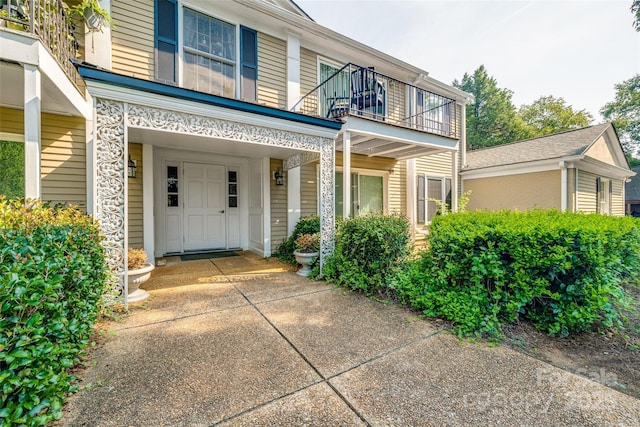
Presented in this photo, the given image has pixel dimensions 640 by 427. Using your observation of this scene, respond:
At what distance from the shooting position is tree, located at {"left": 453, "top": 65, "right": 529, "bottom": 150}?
2414cm

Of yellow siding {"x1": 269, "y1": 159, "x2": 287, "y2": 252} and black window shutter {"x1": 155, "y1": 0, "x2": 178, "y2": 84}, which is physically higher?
black window shutter {"x1": 155, "y1": 0, "x2": 178, "y2": 84}

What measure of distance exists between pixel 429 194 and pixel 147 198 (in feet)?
28.4

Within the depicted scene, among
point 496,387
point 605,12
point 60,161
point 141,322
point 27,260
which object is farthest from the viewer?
point 605,12

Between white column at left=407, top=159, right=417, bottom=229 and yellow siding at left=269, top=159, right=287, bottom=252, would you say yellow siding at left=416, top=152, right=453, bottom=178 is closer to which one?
white column at left=407, top=159, right=417, bottom=229

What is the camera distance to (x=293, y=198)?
645 cm

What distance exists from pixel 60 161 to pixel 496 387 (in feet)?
21.4

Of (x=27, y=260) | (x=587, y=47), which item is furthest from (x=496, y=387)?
(x=587, y=47)

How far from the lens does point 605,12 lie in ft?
18.5

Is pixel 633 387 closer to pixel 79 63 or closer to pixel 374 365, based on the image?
pixel 374 365

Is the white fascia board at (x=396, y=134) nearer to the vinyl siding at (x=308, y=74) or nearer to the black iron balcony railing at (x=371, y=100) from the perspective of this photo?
the black iron balcony railing at (x=371, y=100)

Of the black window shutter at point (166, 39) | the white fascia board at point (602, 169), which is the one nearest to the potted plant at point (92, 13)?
the black window shutter at point (166, 39)

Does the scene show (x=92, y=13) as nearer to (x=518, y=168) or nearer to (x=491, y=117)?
(x=518, y=168)

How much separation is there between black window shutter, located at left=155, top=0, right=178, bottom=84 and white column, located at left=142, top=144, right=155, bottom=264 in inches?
57.0

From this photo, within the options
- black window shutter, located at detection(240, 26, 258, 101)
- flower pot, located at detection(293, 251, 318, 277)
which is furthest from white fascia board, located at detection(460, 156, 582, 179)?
black window shutter, located at detection(240, 26, 258, 101)
